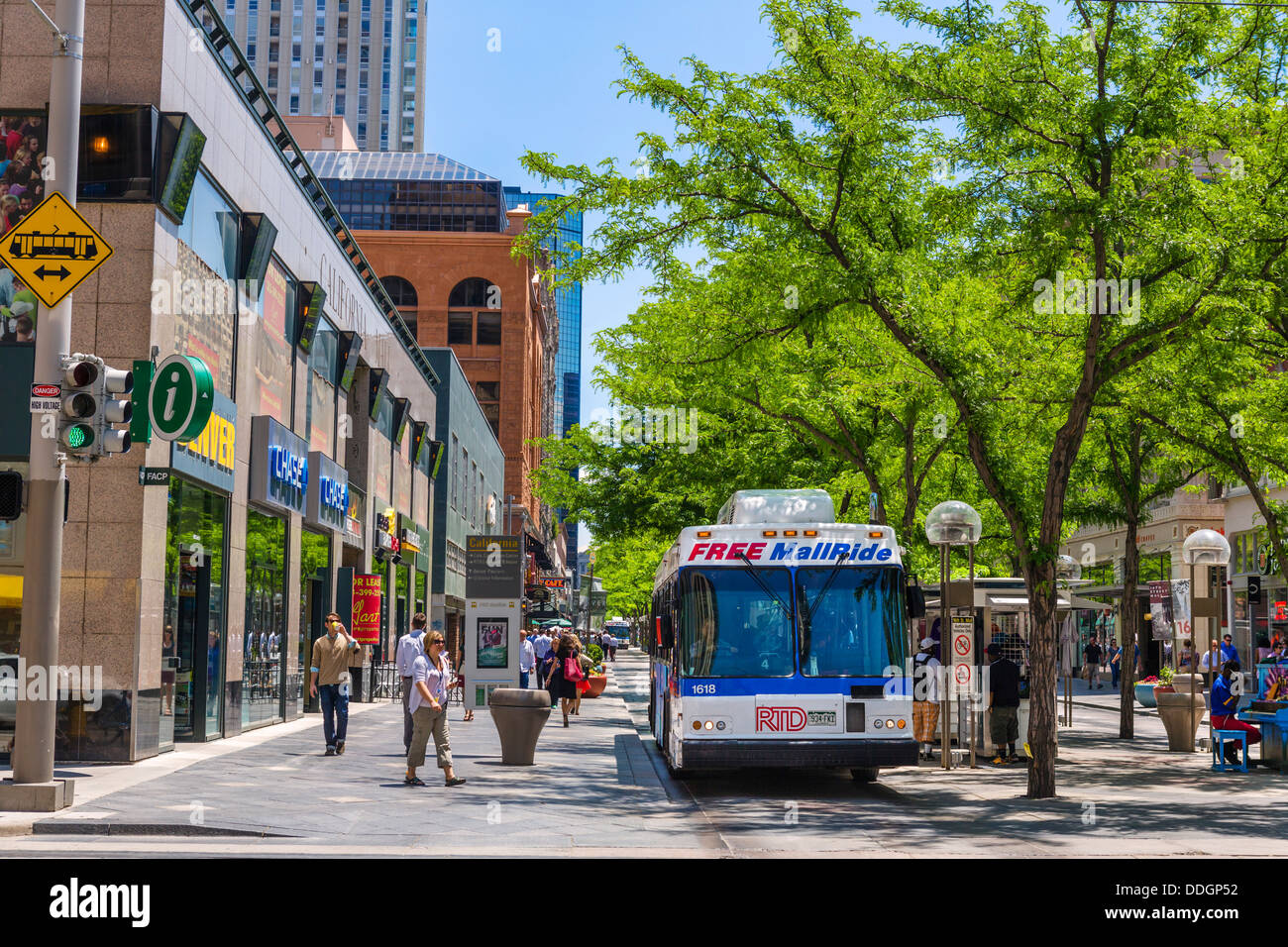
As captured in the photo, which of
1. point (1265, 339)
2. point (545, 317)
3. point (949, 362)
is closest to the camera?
point (949, 362)

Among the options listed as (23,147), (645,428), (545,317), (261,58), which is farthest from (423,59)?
(23,147)

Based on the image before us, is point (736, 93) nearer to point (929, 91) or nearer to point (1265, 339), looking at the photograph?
point (929, 91)

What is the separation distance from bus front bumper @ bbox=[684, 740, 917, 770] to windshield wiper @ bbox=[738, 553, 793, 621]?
4.80 feet

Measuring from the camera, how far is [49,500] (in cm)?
1234

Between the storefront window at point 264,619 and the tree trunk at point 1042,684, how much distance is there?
12506 mm

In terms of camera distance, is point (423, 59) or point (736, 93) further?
point (423, 59)

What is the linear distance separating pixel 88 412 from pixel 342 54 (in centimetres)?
13610

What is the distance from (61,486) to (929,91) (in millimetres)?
10021

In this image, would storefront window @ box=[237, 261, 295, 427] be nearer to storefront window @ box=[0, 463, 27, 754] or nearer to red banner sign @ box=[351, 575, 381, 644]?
storefront window @ box=[0, 463, 27, 754]

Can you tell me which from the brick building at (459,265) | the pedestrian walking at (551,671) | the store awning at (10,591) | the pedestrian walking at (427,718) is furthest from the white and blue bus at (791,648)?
the brick building at (459,265)

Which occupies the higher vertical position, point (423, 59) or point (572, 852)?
point (423, 59)

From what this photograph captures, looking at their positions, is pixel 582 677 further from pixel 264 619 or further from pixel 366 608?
pixel 264 619

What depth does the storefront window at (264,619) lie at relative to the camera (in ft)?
72.4

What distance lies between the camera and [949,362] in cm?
1583
